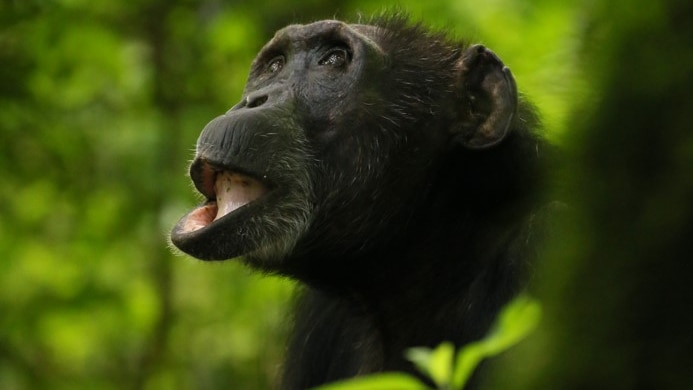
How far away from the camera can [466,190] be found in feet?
17.9

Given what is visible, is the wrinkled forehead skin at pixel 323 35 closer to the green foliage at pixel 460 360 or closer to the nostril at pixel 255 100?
the nostril at pixel 255 100

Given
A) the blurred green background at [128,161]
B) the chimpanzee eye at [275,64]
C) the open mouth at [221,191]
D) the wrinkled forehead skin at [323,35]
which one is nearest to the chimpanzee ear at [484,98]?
the wrinkled forehead skin at [323,35]

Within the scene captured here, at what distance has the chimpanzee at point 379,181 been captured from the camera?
521 cm

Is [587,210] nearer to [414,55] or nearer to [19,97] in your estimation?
[414,55]

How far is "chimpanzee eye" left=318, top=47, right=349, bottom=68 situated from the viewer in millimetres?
5812

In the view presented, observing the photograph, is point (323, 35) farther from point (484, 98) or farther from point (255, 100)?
point (484, 98)

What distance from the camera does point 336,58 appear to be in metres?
5.84

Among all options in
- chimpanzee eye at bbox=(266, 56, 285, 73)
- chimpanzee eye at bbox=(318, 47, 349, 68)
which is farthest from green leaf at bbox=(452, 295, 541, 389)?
chimpanzee eye at bbox=(266, 56, 285, 73)

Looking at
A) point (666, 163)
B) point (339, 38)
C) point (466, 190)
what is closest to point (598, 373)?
point (666, 163)

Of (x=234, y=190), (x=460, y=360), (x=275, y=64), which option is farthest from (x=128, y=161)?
(x=460, y=360)

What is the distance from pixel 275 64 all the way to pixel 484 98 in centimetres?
95

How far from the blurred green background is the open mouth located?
3.04 metres

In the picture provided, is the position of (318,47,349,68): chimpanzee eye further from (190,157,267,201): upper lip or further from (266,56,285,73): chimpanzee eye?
(190,157,267,201): upper lip

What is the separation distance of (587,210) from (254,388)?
30.1 feet
